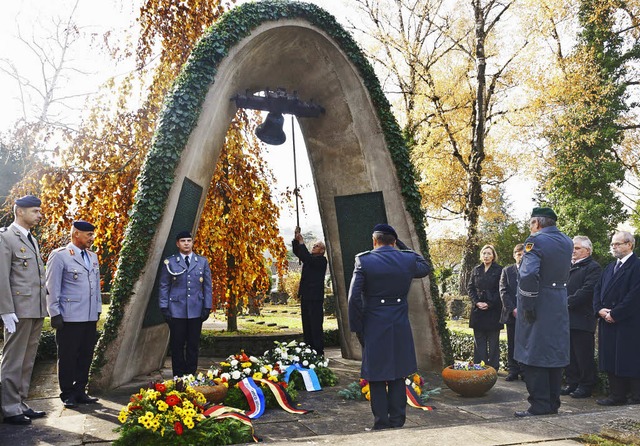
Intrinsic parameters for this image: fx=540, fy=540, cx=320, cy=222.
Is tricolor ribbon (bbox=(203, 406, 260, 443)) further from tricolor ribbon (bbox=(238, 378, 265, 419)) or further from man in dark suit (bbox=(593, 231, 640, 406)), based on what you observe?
man in dark suit (bbox=(593, 231, 640, 406))

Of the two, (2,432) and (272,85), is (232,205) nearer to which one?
(272,85)

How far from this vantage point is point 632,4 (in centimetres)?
2134

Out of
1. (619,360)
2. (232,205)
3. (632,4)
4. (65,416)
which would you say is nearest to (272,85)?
(232,205)

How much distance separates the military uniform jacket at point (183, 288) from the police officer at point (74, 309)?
79cm

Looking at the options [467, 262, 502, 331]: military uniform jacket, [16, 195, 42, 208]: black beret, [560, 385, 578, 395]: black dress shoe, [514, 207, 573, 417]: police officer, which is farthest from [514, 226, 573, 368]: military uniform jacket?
[16, 195, 42, 208]: black beret

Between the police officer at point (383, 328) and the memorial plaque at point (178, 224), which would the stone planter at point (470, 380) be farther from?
the memorial plaque at point (178, 224)

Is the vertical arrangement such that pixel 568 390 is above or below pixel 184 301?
below

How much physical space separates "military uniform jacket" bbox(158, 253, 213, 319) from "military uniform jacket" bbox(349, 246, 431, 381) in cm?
249

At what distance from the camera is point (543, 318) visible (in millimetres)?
5371

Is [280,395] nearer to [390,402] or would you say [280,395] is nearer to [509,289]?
[390,402]

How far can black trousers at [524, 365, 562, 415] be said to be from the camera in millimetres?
5219

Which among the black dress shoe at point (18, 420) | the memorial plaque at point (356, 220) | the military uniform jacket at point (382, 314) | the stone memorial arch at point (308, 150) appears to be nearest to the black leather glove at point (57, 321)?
the stone memorial arch at point (308, 150)

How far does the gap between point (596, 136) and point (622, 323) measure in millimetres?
17334

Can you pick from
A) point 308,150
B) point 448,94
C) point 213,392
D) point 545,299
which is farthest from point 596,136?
point 213,392
